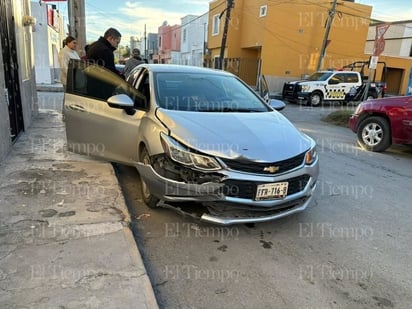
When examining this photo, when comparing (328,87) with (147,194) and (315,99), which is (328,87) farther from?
(147,194)

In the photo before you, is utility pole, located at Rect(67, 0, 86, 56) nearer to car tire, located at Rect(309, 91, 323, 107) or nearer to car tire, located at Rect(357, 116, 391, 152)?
car tire, located at Rect(357, 116, 391, 152)

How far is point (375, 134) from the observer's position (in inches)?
290

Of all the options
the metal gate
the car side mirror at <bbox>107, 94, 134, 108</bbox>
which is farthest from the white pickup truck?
the car side mirror at <bbox>107, 94, 134, 108</bbox>

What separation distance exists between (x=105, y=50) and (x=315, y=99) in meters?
14.5

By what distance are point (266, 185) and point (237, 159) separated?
35cm

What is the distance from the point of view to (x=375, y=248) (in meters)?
3.29

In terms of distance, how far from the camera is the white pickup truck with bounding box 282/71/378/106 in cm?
1805

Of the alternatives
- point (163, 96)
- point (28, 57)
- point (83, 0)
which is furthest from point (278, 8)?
point (163, 96)

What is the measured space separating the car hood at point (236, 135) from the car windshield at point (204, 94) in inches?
9.4

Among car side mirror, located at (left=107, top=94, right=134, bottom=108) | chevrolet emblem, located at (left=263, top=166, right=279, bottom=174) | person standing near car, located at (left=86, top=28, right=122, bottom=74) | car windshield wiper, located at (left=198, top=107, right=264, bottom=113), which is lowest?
chevrolet emblem, located at (left=263, top=166, right=279, bottom=174)

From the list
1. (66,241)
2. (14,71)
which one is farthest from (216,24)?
(66,241)

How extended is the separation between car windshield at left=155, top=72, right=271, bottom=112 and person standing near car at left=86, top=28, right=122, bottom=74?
186 centimetres

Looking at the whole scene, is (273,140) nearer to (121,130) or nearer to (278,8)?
(121,130)

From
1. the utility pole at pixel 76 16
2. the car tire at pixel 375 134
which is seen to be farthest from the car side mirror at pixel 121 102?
the utility pole at pixel 76 16
